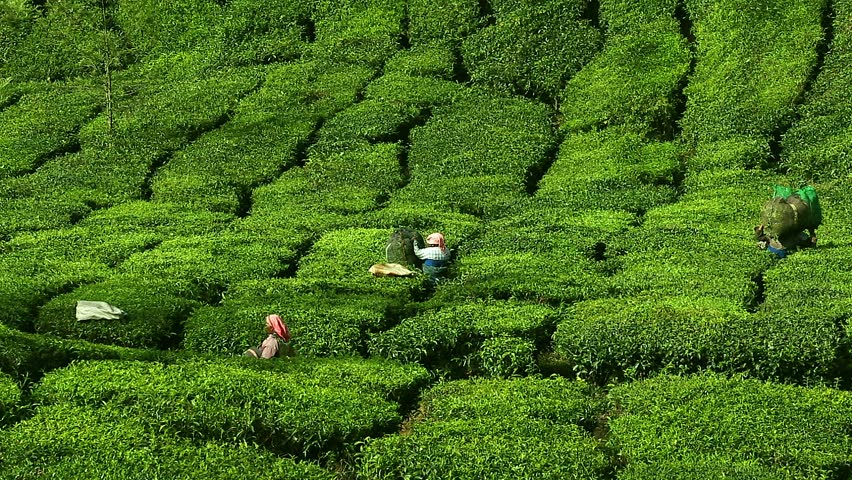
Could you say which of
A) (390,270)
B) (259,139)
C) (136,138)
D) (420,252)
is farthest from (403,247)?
(136,138)

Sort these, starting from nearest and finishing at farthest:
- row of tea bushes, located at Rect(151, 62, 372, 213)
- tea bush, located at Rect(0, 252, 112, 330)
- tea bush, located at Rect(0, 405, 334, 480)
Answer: tea bush, located at Rect(0, 405, 334, 480)
tea bush, located at Rect(0, 252, 112, 330)
row of tea bushes, located at Rect(151, 62, 372, 213)

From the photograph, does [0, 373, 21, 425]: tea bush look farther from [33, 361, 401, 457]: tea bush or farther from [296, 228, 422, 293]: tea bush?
[296, 228, 422, 293]: tea bush

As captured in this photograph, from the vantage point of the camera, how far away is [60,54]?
56.6m

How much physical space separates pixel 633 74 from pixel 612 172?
8842 millimetres

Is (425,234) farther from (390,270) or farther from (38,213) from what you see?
(38,213)

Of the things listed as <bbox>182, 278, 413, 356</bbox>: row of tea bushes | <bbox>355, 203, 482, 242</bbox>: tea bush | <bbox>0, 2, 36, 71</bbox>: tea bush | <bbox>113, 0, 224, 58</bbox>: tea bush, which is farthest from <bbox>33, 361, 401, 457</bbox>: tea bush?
<bbox>0, 2, 36, 71</bbox>: tea bush

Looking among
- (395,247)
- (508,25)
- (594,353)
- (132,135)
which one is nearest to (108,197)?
(132,135)

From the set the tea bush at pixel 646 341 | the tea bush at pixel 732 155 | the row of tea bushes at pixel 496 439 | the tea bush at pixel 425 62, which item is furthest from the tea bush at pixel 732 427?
the tea bush at pixel 425 62

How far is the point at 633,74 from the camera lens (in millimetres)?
45094

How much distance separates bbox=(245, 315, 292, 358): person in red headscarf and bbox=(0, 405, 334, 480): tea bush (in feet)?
13.6

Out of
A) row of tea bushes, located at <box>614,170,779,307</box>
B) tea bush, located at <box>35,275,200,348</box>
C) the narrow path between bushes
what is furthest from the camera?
the narrow path between bushes

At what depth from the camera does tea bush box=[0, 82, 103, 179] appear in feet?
144

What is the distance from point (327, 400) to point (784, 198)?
1356 centimetres

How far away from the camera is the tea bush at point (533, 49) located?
47688 millimetres
